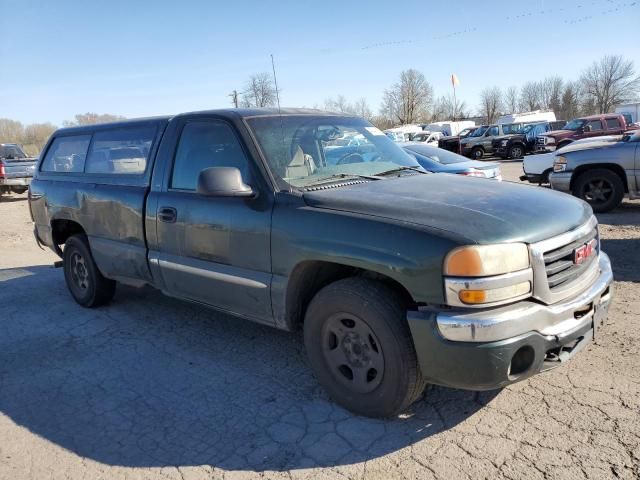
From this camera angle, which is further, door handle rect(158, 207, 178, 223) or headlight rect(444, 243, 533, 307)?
door handle rect(158, 207, 178, 223)

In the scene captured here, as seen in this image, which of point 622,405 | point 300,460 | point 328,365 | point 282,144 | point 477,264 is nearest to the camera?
point 477,264

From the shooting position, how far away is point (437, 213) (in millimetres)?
2881

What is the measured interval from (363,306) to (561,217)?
1.28 metres

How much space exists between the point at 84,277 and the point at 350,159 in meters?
3.38

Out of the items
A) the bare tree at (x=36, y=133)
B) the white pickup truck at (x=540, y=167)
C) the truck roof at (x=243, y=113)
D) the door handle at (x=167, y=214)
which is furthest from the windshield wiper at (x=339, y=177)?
the bare tree at (x=36, y=133)

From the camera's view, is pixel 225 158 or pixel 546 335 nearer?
pixel 546 335

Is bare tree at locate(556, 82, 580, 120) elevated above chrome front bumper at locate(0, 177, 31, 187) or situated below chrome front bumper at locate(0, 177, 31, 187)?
above

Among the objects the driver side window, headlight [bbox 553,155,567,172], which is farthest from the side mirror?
headlight [bbox 553,155,567,172]

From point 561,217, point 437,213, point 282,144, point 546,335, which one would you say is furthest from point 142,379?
point 561,217

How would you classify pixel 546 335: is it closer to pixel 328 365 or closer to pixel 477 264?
pixel 477 264

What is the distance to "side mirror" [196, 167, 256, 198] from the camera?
132 inches

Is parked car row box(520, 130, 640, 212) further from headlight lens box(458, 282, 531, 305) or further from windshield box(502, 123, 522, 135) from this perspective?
windshield box(502, 123, 522, 135)

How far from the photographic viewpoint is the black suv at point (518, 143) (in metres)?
26.4

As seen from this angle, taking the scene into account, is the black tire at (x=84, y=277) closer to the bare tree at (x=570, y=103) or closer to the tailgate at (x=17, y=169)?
the tailgate at (x=17, y=169)
